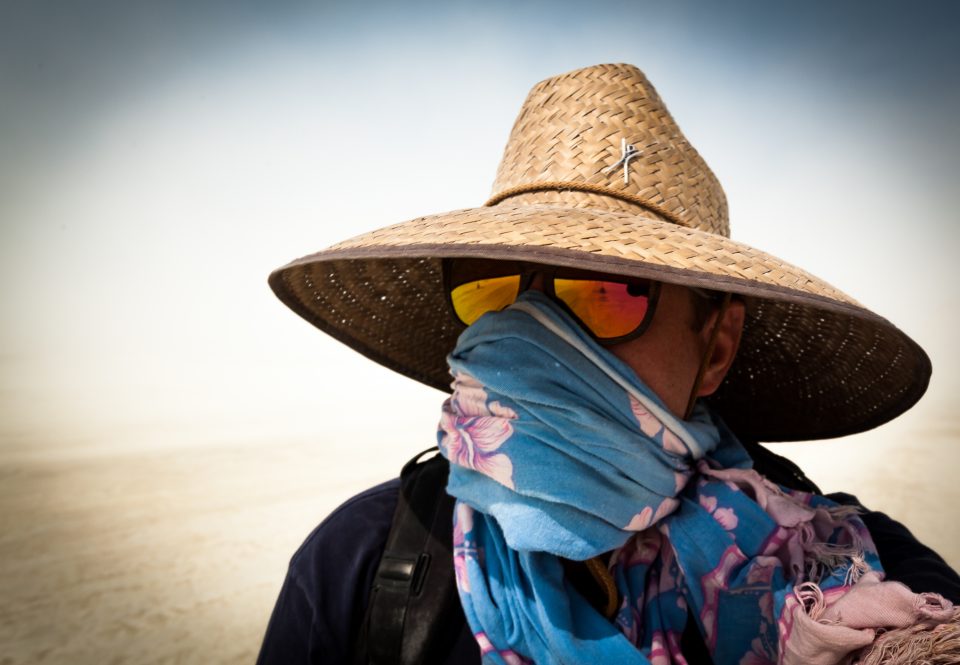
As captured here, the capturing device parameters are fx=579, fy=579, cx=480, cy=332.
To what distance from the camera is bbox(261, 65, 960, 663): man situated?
110cm

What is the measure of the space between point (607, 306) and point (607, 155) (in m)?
0.38

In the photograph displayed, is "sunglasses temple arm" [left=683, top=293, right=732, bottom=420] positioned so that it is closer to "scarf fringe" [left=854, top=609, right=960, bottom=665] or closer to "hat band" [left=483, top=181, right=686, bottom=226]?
"hat band" [left=483, top=181, right=686, bottom=226]

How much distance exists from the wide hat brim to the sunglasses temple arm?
19cm

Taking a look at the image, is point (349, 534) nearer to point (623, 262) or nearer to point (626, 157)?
point (623, 262)

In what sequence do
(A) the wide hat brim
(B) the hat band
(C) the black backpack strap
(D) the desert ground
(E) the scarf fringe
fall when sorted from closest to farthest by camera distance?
(E) the scarf fringe < (A) the wide hat brim < (C) the black backpack strap < (B) the hat band < (D) the desert ground

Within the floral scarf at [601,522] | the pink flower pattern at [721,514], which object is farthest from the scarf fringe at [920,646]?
the pink flower pattern at [721,514]

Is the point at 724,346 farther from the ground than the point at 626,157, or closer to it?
closer to it

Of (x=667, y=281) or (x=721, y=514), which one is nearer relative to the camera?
(x=667, y=281)

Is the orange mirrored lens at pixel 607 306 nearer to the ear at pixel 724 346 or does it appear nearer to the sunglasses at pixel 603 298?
the sunglasses at pixel 603 298

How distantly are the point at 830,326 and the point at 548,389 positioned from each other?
968 mm

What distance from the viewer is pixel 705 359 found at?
139 centimetres

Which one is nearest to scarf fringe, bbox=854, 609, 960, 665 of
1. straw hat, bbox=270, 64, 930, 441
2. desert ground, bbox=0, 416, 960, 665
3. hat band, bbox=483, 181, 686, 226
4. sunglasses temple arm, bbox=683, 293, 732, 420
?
straw hat, bbox=270, 64, 930, 441

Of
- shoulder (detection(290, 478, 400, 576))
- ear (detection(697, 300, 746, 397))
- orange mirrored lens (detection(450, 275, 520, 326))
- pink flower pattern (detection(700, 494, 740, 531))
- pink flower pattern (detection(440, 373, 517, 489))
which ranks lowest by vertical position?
shoulder (detection(290, 478, 400, 576))

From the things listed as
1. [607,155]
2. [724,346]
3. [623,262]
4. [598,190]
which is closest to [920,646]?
[623,262]
